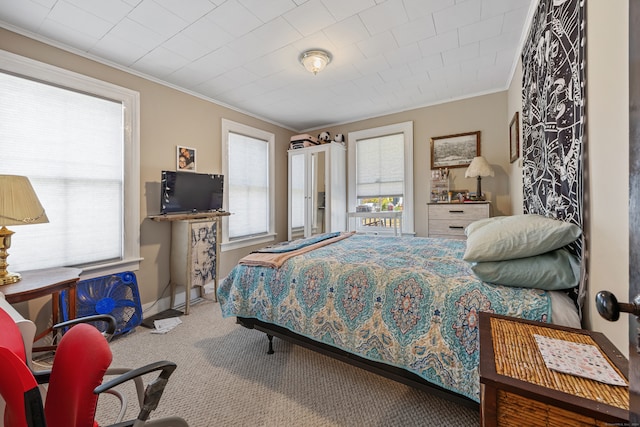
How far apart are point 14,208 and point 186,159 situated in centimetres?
180

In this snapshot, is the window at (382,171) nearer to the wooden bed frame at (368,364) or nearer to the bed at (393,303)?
the bed at (393,303)

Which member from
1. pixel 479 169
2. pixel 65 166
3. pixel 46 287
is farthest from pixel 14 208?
pixel 479 169

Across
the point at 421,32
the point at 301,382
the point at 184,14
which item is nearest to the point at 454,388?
the point at 301,382

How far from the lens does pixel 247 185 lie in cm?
421

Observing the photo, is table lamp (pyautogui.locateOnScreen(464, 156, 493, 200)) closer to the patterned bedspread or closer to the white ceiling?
the white ceiling

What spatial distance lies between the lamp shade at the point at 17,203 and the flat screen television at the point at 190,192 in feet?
4.05

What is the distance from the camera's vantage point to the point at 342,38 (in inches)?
91.6

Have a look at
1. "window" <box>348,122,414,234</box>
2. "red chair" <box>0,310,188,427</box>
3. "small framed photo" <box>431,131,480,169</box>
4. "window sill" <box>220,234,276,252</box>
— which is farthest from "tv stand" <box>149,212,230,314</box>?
"small framed photo" <box>431,131,480,169</box>

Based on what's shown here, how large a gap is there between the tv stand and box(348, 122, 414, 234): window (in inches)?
93.0

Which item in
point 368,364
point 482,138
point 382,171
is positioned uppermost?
point 482,138

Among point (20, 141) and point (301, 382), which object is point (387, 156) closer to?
point (301, 382)

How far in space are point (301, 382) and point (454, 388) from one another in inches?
38.5

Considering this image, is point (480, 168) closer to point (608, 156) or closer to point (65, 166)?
point (608, 156)

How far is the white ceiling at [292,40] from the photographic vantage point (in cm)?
196
